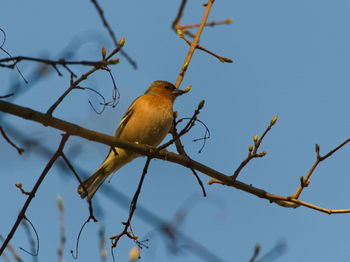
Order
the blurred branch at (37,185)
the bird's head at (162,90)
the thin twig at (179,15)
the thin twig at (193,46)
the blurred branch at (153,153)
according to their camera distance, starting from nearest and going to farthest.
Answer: the thin twig at (179,15) → the blurred branch at (37,185) → the blurred branch at (153,153) → the thin twig at (193,46) → the bird's head at (162,90)

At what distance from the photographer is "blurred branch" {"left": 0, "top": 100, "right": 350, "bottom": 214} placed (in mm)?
3840

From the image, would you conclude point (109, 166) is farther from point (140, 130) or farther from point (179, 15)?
point (179, 15)

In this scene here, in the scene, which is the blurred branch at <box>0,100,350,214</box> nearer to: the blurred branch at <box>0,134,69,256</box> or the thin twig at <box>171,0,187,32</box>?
the blurred branch at <box>0,134,69,256</box>

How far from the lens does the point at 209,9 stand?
547 centimetres

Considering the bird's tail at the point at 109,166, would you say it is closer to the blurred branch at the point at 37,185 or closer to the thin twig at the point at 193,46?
the thin twig at the point at 193,46

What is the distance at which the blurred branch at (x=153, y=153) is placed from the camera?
384 cm

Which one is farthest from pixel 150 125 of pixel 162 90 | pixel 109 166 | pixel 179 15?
pixel 179 15

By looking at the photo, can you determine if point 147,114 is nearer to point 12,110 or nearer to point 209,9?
point 209,9

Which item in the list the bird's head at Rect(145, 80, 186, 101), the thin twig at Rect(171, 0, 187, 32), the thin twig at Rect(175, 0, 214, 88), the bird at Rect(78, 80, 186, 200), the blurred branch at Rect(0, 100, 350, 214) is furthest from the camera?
the bird's head at Rect(145, 80, 186, 101)

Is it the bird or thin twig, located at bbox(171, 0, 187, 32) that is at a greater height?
the bird

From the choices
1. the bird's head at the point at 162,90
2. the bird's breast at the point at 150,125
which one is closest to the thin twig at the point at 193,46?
the bird's breast at the point at 150,125

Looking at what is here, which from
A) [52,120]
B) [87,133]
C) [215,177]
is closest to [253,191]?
[215,177]

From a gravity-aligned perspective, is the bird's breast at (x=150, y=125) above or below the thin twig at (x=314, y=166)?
above

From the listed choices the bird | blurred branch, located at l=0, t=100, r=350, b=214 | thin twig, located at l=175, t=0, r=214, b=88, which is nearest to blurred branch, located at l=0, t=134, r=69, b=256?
blurred branch, located at l=0, t=100, r=350, b=214
